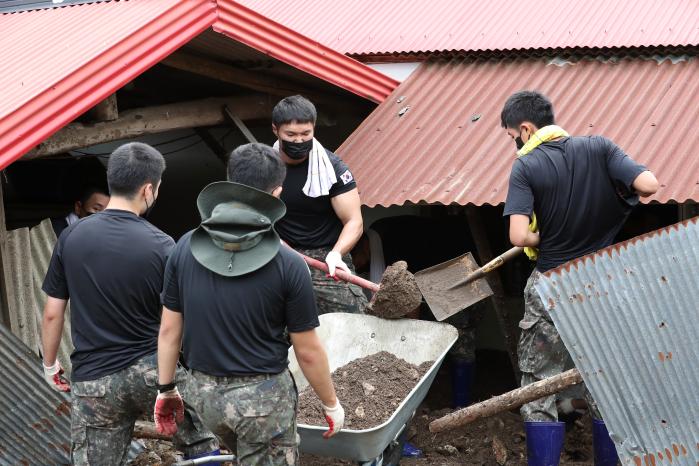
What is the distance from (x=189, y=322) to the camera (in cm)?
386

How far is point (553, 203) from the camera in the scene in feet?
16.9

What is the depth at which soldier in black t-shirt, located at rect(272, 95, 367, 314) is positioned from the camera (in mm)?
5852

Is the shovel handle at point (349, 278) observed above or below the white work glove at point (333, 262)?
below

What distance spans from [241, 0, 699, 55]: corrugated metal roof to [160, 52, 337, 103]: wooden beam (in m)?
0.76

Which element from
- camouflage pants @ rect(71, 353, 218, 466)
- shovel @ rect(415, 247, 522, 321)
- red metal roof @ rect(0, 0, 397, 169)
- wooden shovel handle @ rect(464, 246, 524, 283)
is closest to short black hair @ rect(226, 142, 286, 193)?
camouflage pants @ rect(71, 353, 218, 466)

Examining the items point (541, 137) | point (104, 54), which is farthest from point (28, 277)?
point (541, 137)

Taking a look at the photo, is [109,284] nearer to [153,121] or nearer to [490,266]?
[490,266]

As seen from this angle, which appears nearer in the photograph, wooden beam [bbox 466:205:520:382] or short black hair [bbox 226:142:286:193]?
short black hair [bbox 226:142:286:193]

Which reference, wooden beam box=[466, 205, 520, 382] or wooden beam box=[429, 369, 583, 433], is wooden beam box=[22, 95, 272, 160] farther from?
wooden beam box=[429, 369, 583, 433]

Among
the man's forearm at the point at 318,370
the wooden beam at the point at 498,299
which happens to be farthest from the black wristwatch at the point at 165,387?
the wooden beam at the point at 498,299

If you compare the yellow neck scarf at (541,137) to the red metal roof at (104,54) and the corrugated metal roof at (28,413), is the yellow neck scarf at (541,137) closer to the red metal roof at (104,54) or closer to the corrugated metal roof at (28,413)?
the red metal roof at (104,54)

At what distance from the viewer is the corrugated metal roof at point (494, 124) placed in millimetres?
6383

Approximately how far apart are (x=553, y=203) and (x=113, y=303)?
8.00 ft

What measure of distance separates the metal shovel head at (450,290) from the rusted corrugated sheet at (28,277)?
8.50 feet
